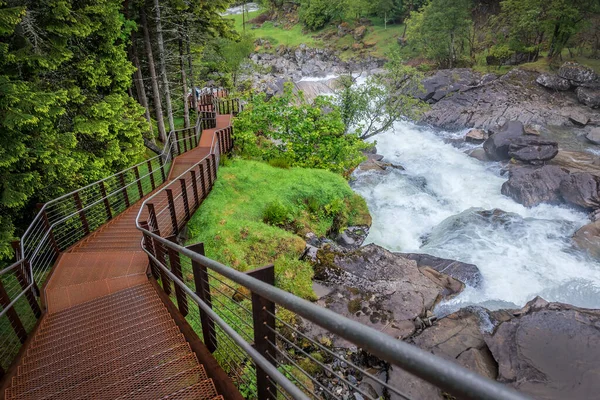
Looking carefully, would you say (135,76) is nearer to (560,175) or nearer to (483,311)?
(483,311)

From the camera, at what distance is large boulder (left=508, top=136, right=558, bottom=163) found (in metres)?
19.5

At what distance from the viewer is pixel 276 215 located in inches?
416

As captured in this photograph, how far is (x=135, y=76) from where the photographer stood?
17438 millimetres

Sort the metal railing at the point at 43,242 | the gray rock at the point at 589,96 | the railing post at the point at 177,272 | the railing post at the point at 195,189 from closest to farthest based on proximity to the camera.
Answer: the railing post at the point at 177,272 → the metal railing at the point at 43,242 → the railing post at the point at 195,189 → the gray rock at the point at 589,96

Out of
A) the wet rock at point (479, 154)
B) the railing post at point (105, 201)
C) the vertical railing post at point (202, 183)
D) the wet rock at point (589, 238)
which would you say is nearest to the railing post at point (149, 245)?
the railing post at point (105, 201)

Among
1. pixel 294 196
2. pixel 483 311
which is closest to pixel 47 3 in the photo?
pixel 294 196

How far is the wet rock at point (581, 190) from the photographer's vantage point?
49.1ft

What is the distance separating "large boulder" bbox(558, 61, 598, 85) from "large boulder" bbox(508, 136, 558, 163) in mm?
13130

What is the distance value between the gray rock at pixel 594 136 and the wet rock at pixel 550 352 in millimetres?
19957

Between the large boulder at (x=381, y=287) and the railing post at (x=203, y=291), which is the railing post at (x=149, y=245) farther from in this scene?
the large boulder at (x=381, y=287)

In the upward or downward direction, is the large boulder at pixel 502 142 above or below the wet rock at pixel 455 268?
above

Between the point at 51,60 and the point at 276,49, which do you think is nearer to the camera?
the point at 51,60

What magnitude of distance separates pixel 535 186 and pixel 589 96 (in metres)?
17.8

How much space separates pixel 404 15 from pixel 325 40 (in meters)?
13.0
